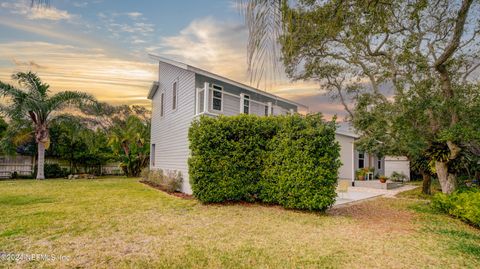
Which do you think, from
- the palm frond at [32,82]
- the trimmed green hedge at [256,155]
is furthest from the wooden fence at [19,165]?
the trimmed green hedge at [256,155]

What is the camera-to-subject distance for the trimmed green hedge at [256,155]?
8281 mm

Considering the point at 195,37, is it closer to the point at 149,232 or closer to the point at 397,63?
the point at 149,232

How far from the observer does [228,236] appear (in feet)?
18.8

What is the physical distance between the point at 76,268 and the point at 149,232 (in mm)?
1985

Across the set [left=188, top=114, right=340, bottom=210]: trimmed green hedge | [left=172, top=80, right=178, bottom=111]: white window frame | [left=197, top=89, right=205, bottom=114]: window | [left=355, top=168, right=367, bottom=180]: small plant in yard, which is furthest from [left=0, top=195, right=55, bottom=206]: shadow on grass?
[left=355, top=168, right=367, bottom=180]: small plant in yard

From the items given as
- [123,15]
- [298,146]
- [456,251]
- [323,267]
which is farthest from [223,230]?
[123,15]

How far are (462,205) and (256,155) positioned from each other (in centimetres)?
620

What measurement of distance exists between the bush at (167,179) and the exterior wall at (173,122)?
0.29 m

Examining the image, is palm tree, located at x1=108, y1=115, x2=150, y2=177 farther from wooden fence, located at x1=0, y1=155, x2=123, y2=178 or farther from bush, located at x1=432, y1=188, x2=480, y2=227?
bush, located at x1=432, y1=188, x2=480, y2=227

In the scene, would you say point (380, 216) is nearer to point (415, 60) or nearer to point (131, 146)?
point (415, 60)

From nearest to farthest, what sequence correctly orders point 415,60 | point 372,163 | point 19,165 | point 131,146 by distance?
point 415,60
point 19,165
point 131,146
point 372,163

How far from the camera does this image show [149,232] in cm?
594

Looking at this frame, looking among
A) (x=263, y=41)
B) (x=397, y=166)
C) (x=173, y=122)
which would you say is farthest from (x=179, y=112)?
(x=397, y=166)

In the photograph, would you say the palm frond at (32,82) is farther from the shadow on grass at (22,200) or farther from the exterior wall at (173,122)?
the shadow on grass at (22,200)
